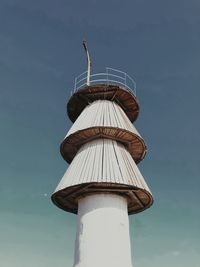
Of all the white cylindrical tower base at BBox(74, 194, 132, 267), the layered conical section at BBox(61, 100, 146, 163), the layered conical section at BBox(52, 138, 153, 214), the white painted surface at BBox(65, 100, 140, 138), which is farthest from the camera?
the white painted surface at BBox(65, 100, 140, 138)

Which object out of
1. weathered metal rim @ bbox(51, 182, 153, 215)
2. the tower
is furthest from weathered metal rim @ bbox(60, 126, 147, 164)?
weathered metal rim @ bbox(51, 182, 153, 215)

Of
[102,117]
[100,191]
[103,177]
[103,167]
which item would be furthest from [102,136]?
[100,191]

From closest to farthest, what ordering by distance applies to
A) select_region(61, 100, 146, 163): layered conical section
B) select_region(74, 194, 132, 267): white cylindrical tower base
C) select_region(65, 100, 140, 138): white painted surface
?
select_region(74, 194, 132, 267): white cylindrical tower base → select_region(61, 100, 146, 163): layered conical section → select_region(65, 100, 140, 138): white painted surface

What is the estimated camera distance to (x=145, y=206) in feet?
83.0

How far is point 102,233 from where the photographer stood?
2053 centimetres

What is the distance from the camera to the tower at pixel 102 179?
20453 mm

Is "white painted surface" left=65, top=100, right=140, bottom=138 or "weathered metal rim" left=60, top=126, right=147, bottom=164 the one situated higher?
"white painted surface" left=65, top=100, right=140, bottom=138

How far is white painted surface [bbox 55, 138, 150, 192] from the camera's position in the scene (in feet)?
71.5

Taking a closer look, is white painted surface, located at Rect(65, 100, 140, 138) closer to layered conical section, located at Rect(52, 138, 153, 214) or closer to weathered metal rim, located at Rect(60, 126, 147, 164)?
weathered metal rim, located at Rect(60, 126, 147, 164)

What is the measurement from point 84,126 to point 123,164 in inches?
160

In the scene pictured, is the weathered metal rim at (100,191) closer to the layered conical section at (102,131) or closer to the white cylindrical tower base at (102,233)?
the white cylindrical tower base at (102,233)

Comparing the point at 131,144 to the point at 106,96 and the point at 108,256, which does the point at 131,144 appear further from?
the point at 108,256

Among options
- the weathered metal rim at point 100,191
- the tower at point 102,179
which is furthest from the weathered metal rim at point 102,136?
the weathered metal rim at point 100,191

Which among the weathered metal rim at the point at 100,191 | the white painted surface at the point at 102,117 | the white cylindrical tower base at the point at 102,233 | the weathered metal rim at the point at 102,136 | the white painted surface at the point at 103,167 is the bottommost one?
the white cylindrical tower base at the point at 102,233
